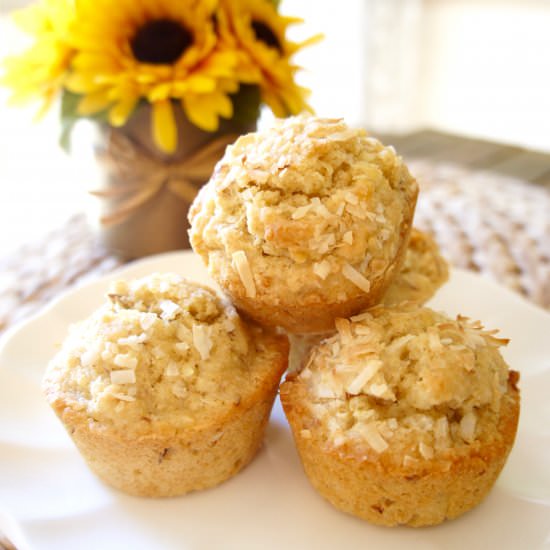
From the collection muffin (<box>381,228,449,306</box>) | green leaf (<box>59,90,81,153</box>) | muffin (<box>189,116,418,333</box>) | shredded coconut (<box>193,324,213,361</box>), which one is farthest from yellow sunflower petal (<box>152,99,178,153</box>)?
shredded coconut (<box>193,324,213,361</box>)

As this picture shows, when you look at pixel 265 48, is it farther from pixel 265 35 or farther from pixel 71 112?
pixel 71 112

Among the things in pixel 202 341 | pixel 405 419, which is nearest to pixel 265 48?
pixel 202 341

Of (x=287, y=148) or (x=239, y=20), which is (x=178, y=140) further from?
(x=287, y=148)

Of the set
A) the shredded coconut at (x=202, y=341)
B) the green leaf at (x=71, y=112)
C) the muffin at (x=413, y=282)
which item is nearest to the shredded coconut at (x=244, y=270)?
the shredded coconut at (x=202, y=341)

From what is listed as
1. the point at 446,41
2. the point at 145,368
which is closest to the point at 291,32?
the point at 446,41

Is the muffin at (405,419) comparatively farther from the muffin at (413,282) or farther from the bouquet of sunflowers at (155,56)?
the bouquet of sunflowers at (155,56)

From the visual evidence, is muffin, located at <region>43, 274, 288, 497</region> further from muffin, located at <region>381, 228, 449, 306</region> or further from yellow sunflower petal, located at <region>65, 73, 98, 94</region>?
yellow sunflower petal, located at <region>65, 73, 98, 94</region>

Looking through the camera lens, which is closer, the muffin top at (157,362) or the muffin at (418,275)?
the muffin top at (157,362)
